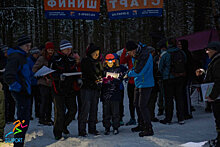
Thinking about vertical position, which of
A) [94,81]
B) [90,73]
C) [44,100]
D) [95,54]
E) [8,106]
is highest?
[95,54]

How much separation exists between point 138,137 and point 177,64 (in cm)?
225

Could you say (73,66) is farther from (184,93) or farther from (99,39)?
(99,39)

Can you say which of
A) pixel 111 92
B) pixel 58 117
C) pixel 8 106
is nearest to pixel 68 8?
pixel 8 106

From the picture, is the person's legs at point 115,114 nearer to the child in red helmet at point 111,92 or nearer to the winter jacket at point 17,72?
the child in red helmet at point 111,92

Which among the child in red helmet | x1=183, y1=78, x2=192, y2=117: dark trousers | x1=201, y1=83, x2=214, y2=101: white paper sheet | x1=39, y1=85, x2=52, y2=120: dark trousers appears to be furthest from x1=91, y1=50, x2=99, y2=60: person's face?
x1=183, y1=78, x2=192, y2=117: dark trousers

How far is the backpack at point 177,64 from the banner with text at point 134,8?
15.0 ft

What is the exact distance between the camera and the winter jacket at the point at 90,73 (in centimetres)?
522

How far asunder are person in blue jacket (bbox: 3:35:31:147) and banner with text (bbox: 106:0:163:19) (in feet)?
22.7

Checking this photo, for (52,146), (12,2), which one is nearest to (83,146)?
(52,146)

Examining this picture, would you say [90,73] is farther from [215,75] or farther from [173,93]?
[215,75]

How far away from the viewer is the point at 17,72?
4020 millimetres

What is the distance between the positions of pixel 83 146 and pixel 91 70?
5.33 feet

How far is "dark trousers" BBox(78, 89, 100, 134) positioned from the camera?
5125mm

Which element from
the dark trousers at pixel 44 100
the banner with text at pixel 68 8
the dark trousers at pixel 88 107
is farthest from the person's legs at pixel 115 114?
the banner with text at pixel 68 8
